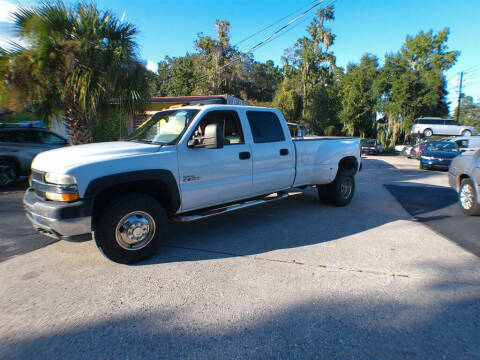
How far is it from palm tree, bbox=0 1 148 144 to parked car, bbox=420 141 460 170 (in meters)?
13.6

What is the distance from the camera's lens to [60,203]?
3.21 m

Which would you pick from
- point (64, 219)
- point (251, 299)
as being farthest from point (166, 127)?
point (251, 299)

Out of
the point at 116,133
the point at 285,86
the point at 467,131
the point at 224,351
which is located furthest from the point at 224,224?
the point at 285,86

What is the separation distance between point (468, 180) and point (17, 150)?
436 inches

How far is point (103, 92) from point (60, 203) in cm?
597

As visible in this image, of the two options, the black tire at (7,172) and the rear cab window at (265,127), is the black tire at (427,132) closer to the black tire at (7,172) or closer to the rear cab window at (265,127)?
the rear cab window at (265,127)

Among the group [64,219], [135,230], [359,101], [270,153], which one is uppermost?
[359,101]

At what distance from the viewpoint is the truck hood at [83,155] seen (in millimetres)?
3297

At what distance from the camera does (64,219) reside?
312cm

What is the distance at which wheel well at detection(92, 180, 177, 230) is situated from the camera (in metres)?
3.53

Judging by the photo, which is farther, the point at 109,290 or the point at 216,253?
the point at 216,253

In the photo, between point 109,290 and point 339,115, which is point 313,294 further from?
point 339,115

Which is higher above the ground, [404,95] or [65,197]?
[404,95]

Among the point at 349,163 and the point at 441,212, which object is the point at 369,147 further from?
the point at 349,163
